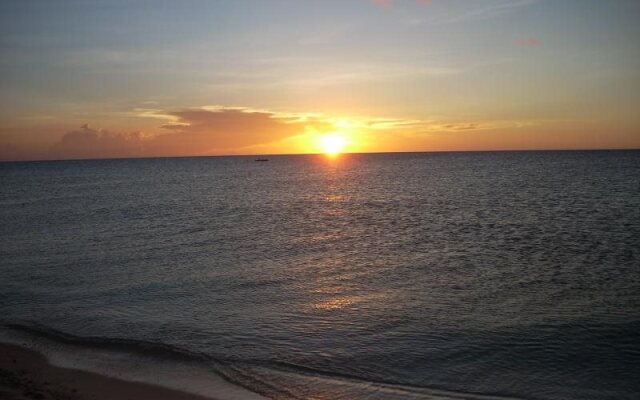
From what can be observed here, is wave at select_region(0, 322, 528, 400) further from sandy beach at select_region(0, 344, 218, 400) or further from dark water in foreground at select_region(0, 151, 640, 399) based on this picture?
sandy beach at select_region(0, 344, 218, 400)

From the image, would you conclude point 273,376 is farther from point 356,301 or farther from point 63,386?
point 356,301

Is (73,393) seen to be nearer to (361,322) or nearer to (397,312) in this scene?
(361,322)

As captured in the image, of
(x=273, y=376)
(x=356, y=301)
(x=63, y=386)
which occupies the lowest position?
(x=273, y=376)

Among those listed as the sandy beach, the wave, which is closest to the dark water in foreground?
the wave

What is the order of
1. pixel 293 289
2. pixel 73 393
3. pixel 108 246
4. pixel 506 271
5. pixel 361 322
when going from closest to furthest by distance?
pixel 73 393, pixel 361 322, pixel 293 289, pixel 506 271, pixel 108 246

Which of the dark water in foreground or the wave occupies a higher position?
the dark water in foreground

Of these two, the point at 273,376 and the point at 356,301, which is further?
the point at 356,301

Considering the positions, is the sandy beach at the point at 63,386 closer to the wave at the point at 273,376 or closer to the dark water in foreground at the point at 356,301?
the wave at the point at 273,376

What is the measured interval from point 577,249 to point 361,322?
56.9 ft

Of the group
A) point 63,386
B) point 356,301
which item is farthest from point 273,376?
point 356,301

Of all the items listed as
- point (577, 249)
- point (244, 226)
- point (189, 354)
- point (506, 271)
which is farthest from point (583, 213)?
point (189, 354)

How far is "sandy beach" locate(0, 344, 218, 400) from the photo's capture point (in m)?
10.7

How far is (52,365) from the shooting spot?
12.8 metres

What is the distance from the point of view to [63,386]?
11281 millimetres
